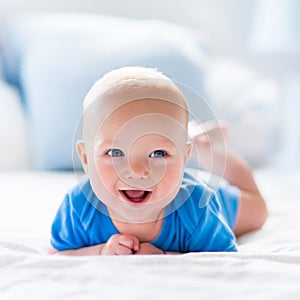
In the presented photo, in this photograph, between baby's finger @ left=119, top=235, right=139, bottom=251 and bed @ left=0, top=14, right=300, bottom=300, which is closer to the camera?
bed @ left=0, top=14, right=300, bottom=300

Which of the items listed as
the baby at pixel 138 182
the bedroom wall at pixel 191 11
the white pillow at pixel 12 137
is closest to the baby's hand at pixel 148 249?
the baby at pixel 138 182

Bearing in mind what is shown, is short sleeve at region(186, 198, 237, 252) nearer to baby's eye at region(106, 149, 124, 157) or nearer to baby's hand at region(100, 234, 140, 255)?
baby's hand at region(100, 234, 140, 255)

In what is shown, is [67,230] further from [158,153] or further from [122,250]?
[158,153]

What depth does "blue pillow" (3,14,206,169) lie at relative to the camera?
1.60 meters

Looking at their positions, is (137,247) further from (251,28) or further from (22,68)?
(251,28)

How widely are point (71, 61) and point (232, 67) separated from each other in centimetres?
57

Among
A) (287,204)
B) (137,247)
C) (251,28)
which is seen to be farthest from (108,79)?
(251,28)

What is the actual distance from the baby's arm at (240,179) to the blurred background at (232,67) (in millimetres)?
398

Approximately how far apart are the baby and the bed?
0.30ft

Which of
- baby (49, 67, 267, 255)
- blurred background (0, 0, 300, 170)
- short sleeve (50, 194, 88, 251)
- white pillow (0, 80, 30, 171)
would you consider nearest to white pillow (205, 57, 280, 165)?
blurred background (0, 0, 300, 170)

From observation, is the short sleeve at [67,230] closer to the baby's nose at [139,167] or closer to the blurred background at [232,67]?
the baby's nose at [139,167]

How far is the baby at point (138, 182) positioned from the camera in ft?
2.90

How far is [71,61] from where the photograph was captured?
164 centimetres

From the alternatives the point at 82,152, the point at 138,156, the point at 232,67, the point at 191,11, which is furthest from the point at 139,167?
the point at 191,11
